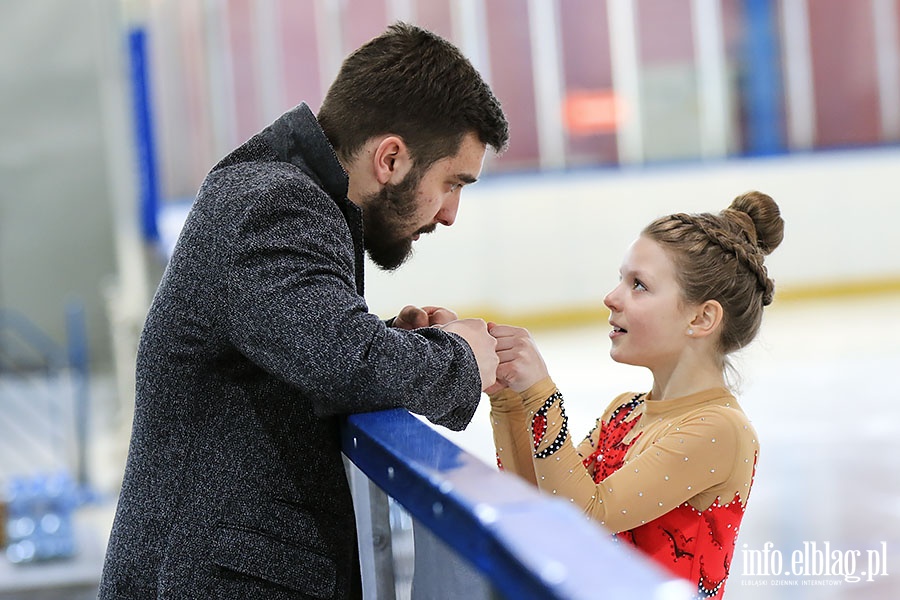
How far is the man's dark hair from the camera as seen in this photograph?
1518 millimetres

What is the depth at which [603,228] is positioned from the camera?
11633 millimetres

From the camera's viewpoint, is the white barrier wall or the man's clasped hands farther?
the white barrier wall

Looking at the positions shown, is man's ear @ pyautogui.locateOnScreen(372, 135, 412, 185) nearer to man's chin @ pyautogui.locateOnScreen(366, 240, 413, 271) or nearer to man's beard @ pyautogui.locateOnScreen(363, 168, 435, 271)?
man's beard @ pyautogui.locateOnScreen(363, 168, 435, 271)

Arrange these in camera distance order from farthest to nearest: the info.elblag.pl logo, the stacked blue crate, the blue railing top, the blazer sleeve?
1. the stacked blue crate
2. the info.elblag.pl logo
3. the blazer sleeve
4. the blue railing top

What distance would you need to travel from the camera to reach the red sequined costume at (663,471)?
62.9 inches

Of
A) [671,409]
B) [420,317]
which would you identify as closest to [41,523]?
[420,317]

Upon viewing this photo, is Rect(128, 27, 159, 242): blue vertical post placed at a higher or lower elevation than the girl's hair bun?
higher

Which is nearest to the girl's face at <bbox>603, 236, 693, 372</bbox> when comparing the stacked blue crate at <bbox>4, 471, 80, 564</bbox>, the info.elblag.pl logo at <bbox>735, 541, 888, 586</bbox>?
the info.elblag.pl logo at <bbox>735, 541, 888, 586</bbox>

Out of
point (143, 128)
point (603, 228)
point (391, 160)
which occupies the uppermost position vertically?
point (143, 128)

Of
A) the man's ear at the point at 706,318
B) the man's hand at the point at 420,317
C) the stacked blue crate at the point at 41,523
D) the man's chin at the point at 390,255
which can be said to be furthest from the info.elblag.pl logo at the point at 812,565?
the stacked blue crate at the point at 41,523

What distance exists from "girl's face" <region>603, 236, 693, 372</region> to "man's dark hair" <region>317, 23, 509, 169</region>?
1.27 ft

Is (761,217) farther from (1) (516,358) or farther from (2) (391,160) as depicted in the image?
(2) (391,160)

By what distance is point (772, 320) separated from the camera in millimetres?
11078

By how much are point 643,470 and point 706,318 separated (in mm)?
314
